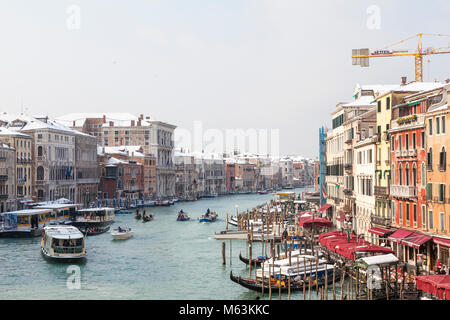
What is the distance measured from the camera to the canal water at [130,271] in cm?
1798

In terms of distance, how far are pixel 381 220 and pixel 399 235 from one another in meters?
2.49

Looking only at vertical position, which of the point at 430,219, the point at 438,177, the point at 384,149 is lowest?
the point at 430,219

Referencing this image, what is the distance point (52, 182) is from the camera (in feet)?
166

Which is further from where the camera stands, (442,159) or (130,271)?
(130,271)

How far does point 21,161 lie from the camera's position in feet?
149

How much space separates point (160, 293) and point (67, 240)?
25.8 ft

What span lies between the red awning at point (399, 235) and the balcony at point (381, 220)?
1226 millimetres

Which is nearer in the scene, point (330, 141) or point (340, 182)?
point (340, 182)

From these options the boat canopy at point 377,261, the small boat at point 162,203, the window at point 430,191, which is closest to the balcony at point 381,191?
Answer: the window at point 430,191

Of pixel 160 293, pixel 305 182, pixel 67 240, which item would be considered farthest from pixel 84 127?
pixel 305 182

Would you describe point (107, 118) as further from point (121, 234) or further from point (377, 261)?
point (377, 261)

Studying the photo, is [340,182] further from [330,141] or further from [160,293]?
[160,293]

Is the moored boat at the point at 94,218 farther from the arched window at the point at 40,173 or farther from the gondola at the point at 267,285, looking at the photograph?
the gondola at the point at 267,285

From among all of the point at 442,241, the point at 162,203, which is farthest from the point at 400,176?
the point at 162,203
